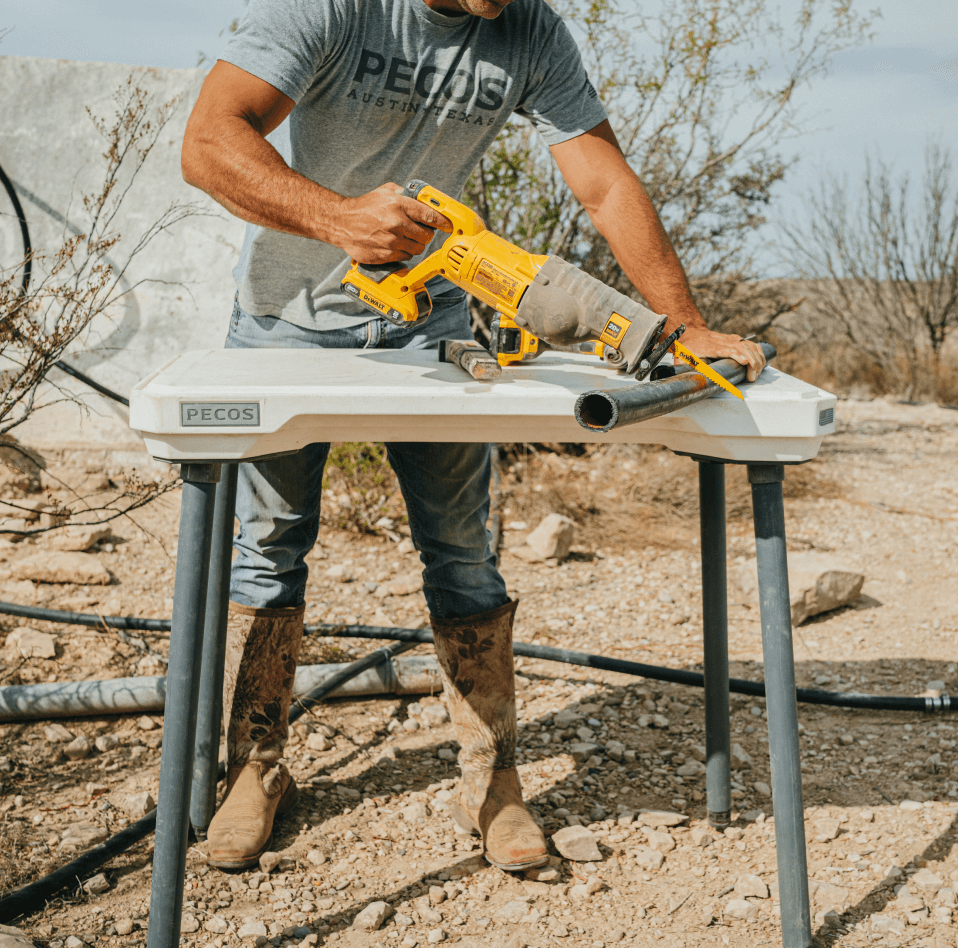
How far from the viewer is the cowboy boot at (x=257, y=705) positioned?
1.88 metres

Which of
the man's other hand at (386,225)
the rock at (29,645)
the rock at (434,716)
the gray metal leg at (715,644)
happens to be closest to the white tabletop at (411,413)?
the man's other hand at (386,225)

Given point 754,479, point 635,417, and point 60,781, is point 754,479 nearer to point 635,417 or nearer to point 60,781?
point 635,417

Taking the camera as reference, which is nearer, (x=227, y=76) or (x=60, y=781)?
(x=227, y=76)

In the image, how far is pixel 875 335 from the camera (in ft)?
34.5

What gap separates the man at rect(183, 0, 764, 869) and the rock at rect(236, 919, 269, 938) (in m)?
0.17

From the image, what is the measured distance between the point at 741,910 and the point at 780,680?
531 millimetres

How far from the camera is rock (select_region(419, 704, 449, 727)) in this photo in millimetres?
2504

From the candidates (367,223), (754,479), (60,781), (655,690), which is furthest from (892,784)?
(60,781)

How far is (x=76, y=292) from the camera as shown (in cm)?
218

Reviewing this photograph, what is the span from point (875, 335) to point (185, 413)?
34.7ft

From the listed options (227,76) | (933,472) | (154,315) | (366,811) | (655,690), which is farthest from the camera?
(933,472)

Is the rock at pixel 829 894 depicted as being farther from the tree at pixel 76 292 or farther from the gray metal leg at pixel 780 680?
the tree at pixel 76 292

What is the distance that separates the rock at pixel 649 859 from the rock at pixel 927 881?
490 mm

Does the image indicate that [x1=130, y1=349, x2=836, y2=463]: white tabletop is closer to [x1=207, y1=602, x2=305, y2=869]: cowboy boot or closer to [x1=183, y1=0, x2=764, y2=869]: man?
[x1=183, y1=0, x2=764, y2=869]: man
